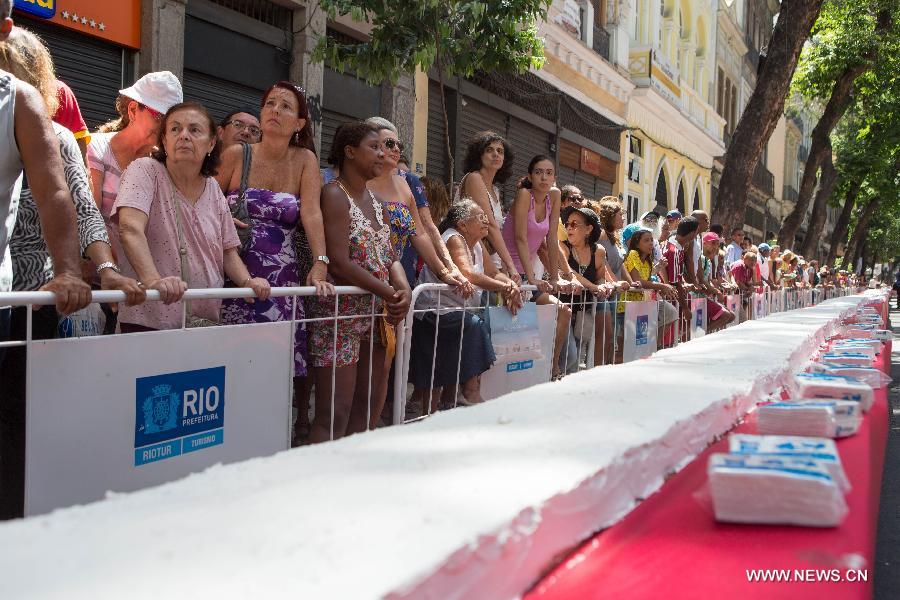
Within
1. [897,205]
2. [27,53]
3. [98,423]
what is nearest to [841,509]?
[98,423]

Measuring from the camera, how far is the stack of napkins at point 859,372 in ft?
8.91

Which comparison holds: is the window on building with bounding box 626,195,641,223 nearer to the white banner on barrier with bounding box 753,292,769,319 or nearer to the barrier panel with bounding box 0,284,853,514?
the white banner on barrier with bounding box 753,292,769,319

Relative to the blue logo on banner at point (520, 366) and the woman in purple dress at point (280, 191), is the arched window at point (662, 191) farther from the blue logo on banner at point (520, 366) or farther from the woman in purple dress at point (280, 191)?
the woman in purple dress at point (280, 191)

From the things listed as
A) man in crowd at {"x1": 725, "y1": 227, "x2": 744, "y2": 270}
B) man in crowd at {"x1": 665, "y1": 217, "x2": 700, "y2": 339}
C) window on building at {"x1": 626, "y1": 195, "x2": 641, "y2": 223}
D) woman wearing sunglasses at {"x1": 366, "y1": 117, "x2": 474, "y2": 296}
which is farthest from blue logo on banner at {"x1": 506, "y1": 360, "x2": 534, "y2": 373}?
window on building at {"x1": 626, "y1": 195, "x2": 641, "y2": 223}

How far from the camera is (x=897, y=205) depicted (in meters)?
35.1

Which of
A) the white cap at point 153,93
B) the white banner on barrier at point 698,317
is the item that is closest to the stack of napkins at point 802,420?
the white cap at point 153,93

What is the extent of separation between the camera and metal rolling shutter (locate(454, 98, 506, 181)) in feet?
47.3

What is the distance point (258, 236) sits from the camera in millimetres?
4094

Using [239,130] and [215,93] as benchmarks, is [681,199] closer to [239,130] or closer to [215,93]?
[215,93]

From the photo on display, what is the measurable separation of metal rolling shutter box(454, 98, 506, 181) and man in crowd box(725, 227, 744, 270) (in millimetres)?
3665

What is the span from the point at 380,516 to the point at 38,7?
7.23m

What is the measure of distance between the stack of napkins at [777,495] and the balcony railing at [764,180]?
39.9 meters

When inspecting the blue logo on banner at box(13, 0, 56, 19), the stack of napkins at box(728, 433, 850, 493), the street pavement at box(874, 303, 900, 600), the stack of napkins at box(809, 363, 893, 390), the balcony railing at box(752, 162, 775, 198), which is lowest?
the street pavement at box(874, 303, 900, 600)

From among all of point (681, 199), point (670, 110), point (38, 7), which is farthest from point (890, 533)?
point (681, 199)
